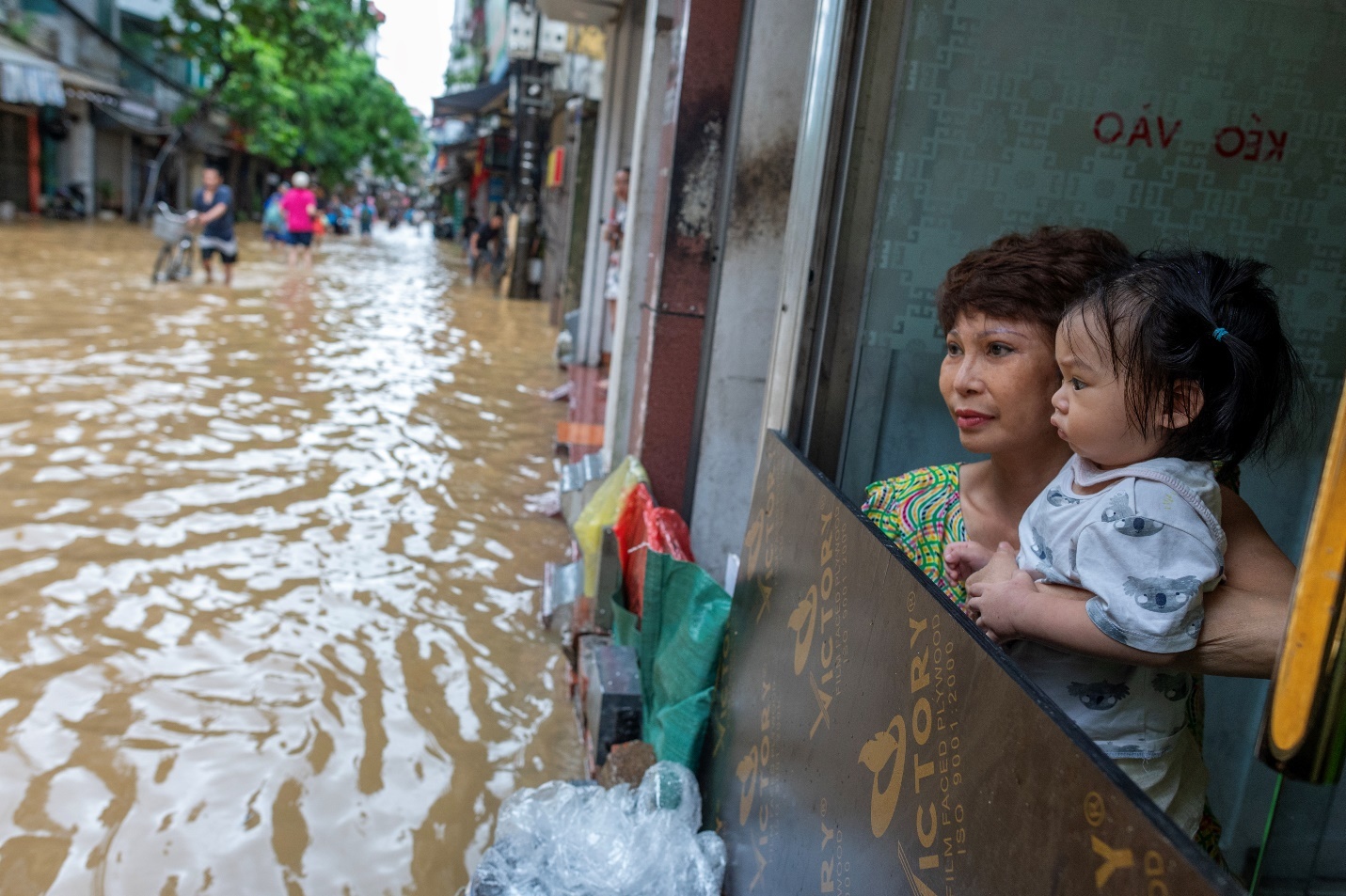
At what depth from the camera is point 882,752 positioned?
159 cm

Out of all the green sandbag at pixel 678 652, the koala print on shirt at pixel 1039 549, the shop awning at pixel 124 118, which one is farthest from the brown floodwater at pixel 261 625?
the shop awning at pixel 124 118

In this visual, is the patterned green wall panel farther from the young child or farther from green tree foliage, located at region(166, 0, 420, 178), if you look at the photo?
green tree foliage, located at region(166, 0, 420, 178)

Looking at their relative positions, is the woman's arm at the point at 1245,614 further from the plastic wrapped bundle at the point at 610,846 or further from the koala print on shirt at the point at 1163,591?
the plastic wrapped bundle at the point at 610,846

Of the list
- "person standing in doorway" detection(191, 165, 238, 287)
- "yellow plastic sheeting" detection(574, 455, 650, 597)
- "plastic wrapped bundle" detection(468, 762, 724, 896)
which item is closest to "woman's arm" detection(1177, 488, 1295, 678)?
"plastic wrapped bundle" detection(468, 762, 724, 896)

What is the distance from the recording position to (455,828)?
10.0ft

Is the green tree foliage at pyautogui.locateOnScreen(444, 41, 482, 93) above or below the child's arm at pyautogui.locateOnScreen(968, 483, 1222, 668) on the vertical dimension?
above

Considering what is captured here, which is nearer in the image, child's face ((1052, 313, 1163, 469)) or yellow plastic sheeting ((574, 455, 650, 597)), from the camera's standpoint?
child's face ((1052, 313, 1163, 469))

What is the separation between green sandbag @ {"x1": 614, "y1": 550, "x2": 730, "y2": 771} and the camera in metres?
2.84

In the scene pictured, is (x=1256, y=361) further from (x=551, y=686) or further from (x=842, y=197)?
(x=551, y=686)

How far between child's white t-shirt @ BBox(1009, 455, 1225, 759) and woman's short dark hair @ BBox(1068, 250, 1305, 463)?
0.19ft

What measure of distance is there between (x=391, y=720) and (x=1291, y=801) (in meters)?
2.68

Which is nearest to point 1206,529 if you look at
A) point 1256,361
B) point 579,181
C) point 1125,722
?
point 1256,361

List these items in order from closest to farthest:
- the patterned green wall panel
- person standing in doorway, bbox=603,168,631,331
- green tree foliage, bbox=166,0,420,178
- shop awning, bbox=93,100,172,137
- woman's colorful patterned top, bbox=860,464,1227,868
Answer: woman's colorful patterned top, bbox=860,464,1227,868
the patterned green wall panel
person standing in doorway, bbox=603,168,631,331
green tree foliage, bbox=166,0,420,178
shop awning, bbox=93,100,172,137

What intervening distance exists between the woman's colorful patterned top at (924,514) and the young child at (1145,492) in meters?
0.49
